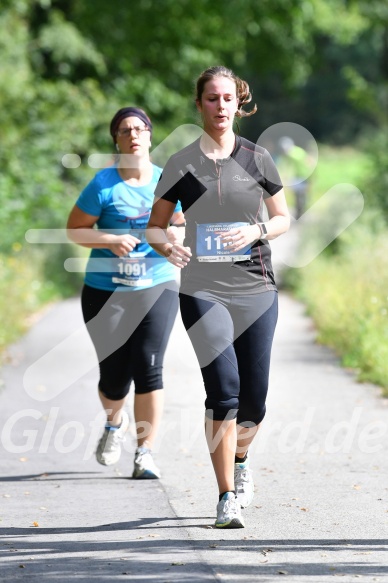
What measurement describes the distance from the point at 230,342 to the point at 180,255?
1.53ft

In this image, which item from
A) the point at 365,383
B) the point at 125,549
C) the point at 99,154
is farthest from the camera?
the point at 99,154

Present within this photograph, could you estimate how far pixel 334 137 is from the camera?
72.6 meters

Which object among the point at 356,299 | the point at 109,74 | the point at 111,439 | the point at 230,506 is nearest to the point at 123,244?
the point at 111,439

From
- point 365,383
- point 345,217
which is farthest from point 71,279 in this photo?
point 365,383

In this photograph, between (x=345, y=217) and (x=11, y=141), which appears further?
(x=11, y=141)

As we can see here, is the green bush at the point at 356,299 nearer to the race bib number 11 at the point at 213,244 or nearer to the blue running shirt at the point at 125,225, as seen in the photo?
the blue running shirt at the point at 125,225

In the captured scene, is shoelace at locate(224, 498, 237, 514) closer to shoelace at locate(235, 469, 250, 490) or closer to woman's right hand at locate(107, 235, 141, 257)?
shoelace at locate(235, 469, 250, 490)

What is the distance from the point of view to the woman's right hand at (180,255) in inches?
235

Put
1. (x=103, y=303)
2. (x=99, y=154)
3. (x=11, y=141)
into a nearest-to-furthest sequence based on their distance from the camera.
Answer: (x=103, y=303) → (x=11, y=141) → (x=99, y=154)

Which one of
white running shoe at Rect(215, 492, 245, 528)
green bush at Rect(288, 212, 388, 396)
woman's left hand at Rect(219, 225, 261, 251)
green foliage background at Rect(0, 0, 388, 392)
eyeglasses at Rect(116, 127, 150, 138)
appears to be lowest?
white running shoe at Rect(215, 492, 245, 528)

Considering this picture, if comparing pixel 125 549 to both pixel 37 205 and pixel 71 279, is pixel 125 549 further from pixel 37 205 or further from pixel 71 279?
pixel 37 205

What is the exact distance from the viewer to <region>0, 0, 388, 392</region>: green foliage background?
22000 millimetres

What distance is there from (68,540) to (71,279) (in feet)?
55.5

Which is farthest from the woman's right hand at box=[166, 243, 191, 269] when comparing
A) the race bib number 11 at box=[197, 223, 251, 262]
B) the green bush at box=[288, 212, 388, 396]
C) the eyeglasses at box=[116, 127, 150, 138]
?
the green bush at box=[288, 212, 388, 396]
